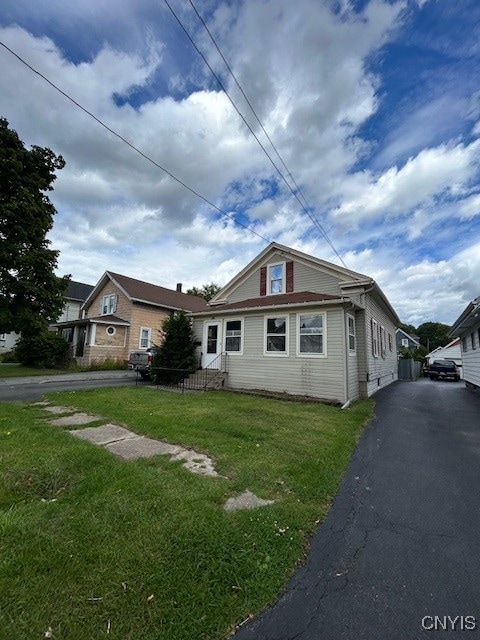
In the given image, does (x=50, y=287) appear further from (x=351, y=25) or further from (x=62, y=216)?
(x=351, y=25)

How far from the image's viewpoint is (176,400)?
31.2 feet

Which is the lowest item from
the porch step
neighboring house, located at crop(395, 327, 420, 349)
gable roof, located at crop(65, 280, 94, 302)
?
the porch step

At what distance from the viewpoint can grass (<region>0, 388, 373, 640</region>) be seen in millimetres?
1884

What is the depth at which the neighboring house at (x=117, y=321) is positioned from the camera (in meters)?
20.4

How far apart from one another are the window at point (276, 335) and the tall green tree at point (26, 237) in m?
12.0

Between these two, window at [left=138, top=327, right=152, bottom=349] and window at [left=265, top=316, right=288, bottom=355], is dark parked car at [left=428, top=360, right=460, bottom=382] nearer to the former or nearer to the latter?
window at [left=265, top=316, right=288, bottom=355]

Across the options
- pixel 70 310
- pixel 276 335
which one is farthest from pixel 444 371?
pixel 70 310

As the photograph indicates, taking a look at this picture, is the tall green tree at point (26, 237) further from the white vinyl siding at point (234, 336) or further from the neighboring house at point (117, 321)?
the white vinyl siding at point (234, 336)

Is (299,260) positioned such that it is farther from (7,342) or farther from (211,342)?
(7,342)

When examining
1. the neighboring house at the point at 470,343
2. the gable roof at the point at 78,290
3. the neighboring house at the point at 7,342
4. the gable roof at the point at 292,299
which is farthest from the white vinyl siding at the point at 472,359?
the neighboring house at the point at 7,342

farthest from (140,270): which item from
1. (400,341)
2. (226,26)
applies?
(400,341)

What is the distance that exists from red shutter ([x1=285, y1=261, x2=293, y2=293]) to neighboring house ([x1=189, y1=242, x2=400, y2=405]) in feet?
0.16

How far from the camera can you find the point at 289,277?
1420cm
